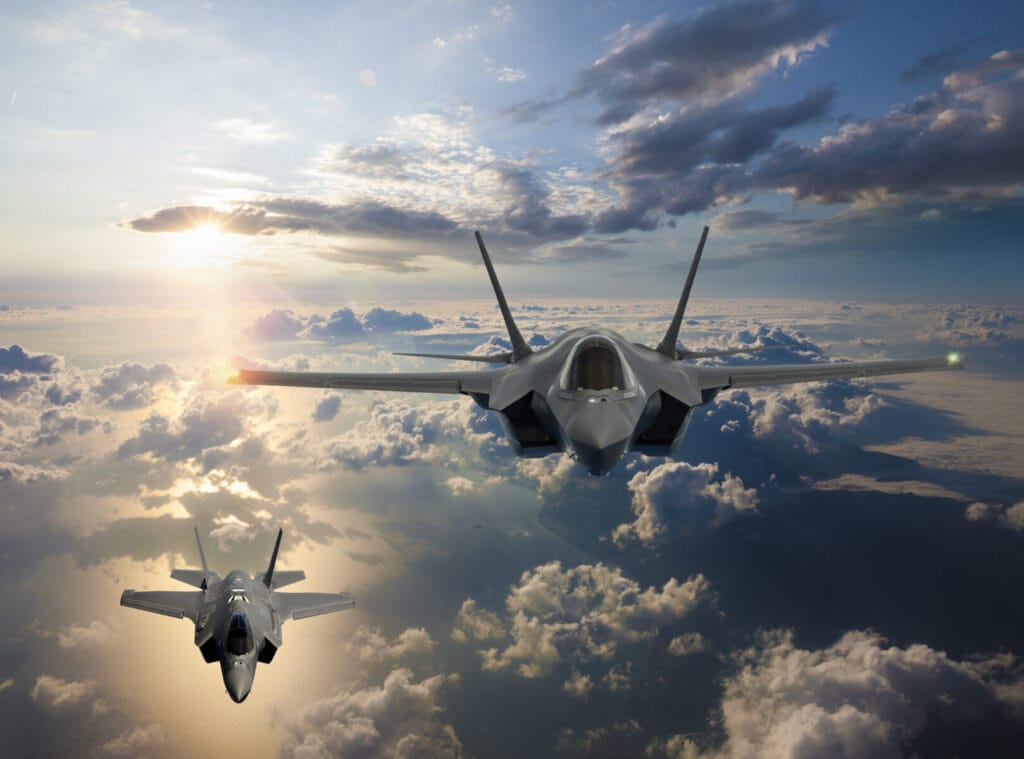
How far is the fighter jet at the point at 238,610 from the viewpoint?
1288 cm

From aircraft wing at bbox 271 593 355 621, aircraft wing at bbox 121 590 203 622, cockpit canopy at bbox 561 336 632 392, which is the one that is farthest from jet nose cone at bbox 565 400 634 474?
aircraft wing at bbox 121 590 203 622

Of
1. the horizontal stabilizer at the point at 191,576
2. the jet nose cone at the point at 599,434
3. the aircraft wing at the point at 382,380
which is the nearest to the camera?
the jet nose cone at the point at 599,434

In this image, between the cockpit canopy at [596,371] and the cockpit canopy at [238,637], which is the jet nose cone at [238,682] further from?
the cockpit canopy at [596,371]

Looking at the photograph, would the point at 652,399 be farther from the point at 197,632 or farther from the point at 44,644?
the point at 44,644

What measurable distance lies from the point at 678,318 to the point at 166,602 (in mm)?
23203

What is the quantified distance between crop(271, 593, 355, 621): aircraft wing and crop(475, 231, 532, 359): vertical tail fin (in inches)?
488

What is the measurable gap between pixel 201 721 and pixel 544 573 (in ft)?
379

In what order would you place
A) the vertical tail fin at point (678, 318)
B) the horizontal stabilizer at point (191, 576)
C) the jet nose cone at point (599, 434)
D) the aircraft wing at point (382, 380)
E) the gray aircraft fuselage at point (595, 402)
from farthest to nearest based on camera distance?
1. the horizontal stabilizer at point (191, 576)
2. the vertical tail fin at point (678, 318)
3. the aircraft wing at point (382, 380)
4. the gray aircraft fuselage at point (595, 402)
5. the jet nose cone at point (599, 434)

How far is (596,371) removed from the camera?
29.8 ft

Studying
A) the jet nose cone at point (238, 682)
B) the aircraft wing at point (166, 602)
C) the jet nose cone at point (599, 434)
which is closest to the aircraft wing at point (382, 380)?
the jet nose cone at point (599, 434)

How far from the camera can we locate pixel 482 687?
130 metres

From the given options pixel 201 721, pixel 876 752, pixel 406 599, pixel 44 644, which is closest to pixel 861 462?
pixel 876 752

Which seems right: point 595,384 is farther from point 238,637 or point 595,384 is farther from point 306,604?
point 306,604

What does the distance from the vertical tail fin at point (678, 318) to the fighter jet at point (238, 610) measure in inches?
602
